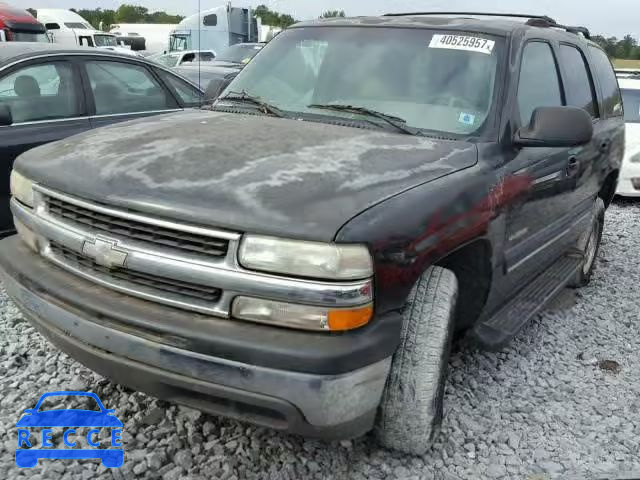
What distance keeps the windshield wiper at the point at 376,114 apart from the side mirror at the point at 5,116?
7.74ft

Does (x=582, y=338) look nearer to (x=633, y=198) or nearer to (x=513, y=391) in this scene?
(x=513, y=391)

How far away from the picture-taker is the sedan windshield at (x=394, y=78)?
3.02 metres

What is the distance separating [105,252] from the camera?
2.21 metres

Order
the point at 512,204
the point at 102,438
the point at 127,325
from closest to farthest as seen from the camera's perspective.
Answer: the point at 127,325 < the point at 102,438 < the point at 512,204

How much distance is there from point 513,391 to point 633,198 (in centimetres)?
637

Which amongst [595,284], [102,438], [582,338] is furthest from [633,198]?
[102,438]

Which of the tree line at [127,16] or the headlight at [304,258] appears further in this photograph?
the tree line at [127,16]

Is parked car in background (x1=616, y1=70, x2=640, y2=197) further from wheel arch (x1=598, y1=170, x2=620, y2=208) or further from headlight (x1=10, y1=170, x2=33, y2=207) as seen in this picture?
headlight (x1=10, y1=170, x2=33, y2=207)

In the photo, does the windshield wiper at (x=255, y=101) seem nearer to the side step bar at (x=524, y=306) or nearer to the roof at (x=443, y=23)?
the roof at (x=443, y=23)

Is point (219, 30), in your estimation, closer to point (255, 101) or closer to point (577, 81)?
point (577, 81)

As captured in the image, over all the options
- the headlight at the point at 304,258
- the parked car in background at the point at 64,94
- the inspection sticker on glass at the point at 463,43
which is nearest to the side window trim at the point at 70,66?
the parked car in background at the point at 64,94

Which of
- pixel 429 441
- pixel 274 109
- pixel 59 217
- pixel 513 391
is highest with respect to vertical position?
pixel 274 109

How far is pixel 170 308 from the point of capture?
2141mm

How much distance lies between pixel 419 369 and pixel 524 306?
1263mm
